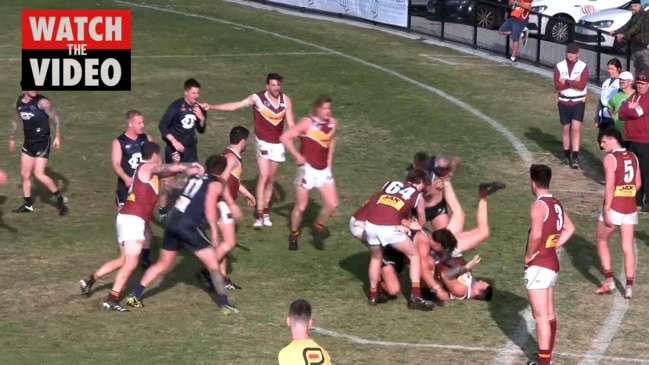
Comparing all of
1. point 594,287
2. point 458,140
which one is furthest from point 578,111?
point 594,287

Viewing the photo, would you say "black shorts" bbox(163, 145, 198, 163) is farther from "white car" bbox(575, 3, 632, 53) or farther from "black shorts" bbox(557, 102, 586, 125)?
"white car" bbox(575, 3, 632, 53)

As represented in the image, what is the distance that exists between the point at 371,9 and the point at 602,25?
6.50 m

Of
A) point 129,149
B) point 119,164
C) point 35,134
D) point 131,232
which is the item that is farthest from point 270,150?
point 131,232

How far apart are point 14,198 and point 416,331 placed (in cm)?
789

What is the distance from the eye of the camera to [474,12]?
99.0 ft

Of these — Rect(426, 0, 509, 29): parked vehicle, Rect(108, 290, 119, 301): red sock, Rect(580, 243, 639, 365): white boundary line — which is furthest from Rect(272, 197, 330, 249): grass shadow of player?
Rect(426, 0, 509, 29): parked vehicle

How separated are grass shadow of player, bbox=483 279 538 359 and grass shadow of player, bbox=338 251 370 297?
159 cm

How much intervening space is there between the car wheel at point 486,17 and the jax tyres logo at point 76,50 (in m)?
9.08

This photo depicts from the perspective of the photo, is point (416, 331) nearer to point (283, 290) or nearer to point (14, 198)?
point (283, 290)

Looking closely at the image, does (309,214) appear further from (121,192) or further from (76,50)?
(76,50)

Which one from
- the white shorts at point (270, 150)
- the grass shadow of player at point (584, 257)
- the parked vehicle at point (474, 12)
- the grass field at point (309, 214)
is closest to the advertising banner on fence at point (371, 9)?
the grass field at point (309, 214)

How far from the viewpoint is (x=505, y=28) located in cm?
2870

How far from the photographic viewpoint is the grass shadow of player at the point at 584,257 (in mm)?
15480

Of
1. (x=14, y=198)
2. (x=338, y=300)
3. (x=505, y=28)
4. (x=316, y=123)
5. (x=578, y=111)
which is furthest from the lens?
(x=505, y=28)
